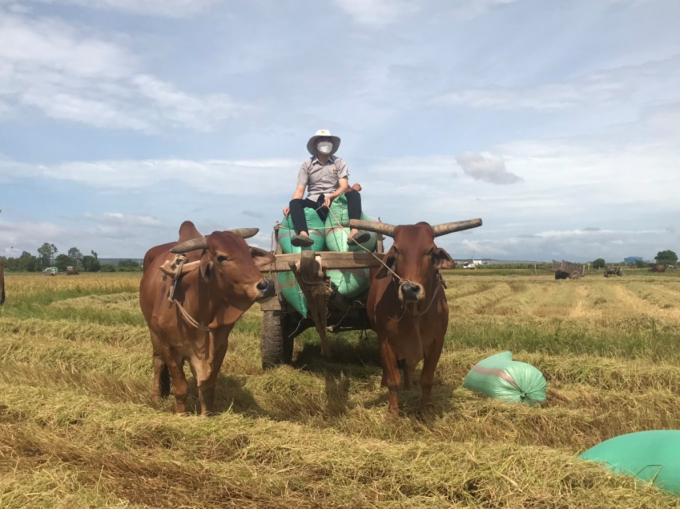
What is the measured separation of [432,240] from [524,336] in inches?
185

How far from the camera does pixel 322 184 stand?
6660mm

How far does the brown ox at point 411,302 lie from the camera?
4.86 m

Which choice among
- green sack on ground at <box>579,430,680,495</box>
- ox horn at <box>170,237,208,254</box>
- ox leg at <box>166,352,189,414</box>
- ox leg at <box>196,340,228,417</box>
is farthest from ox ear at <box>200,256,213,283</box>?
green sack on ground at <box>579,430,680,495</box>

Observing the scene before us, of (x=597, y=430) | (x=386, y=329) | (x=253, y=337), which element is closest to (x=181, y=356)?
(x=386, y=329)

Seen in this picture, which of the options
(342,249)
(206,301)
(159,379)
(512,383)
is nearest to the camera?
(206,301)

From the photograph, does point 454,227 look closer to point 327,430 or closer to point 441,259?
point 441,259

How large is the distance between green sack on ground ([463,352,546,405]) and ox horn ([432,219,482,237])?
1.70 m

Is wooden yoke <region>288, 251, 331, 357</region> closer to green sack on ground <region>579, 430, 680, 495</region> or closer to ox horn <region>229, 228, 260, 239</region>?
ox horn <region>229, 228, 260, 239</region>

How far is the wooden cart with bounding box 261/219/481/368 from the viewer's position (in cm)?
506

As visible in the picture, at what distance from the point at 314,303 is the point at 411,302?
108cm

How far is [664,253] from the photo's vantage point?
89.9m

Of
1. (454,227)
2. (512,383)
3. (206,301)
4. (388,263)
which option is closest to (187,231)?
(206,301)

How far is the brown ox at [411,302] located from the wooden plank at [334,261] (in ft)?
0.59

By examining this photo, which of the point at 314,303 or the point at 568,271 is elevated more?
the point at 314,303
